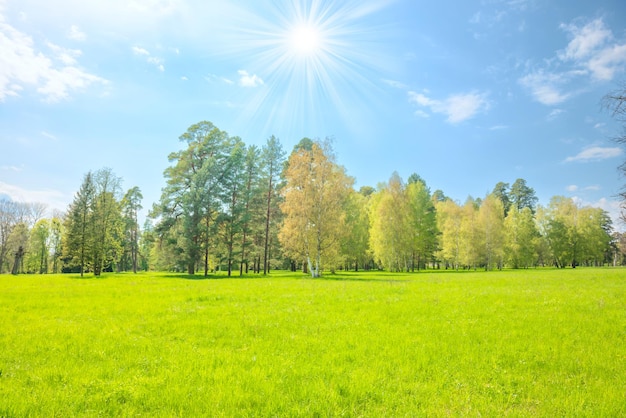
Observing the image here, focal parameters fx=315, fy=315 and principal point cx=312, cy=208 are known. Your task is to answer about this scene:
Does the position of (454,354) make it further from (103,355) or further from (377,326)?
(103,355)

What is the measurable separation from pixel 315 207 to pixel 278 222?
19412 millimetres

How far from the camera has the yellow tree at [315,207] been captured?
4138cm

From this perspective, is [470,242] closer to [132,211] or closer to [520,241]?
[520,241]

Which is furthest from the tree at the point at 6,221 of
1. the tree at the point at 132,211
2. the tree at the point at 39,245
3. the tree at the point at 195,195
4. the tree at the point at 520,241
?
the tree at the point at 520,241

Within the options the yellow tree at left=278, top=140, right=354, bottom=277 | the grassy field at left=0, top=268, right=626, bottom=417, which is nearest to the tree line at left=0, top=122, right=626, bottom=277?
the yellow tree at left=278, top=140, right=354, bottom=277

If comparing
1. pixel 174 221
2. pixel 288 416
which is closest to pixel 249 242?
pixel 174 221

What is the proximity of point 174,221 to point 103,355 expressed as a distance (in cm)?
4471

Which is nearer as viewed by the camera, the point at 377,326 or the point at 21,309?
the point at 377,326

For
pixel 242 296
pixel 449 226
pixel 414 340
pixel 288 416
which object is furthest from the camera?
pixel 449 226

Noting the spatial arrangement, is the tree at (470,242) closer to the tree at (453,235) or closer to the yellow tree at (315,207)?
the tree at (453,235)

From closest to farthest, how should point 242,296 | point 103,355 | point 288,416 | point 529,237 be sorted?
point 288,416, point 103,355, point 242,296, point 529,237

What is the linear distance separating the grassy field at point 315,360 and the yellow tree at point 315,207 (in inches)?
1030

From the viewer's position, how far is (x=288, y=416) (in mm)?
5609

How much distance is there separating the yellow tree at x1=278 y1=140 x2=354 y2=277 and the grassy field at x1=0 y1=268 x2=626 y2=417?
26.2 metres
